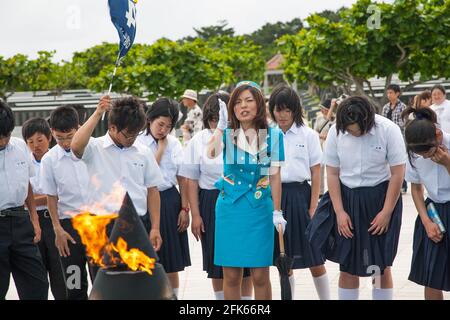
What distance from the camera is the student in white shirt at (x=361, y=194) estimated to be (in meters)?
5.56

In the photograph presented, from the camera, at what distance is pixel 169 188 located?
6.30 meters

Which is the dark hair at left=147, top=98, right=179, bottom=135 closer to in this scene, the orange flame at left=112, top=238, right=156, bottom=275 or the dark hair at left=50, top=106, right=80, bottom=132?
the dark hair at left=50, top=106, right=80, bottom=132

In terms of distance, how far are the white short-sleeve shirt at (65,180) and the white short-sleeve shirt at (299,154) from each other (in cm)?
159

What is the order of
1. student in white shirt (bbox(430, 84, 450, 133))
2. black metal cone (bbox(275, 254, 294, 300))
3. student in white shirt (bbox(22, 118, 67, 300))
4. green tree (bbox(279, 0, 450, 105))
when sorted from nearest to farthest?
1. black metal cone (bbox(275, 254, 294, 300))
2. student in white shirt (bbox(22, 118, 67, 300))
3. student in white shirt (bbox(430, 84, 450, 133))
4. green tree (bbox(279, 0, 450, 105))

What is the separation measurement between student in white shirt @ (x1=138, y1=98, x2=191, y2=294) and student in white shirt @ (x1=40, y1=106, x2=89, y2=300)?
0.81m

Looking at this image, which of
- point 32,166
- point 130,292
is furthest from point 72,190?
point 130,292

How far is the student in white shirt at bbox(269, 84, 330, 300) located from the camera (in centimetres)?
626

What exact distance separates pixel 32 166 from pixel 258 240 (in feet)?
5.53

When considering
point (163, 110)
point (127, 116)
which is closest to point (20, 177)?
point (127, 116)

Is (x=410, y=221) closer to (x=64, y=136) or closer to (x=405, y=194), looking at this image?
(x=405, y=194)

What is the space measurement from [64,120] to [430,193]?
2.53 metres

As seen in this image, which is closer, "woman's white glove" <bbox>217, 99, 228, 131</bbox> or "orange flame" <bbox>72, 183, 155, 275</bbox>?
"orange flame" <bbox>72, 183, 155, 275</bbox>

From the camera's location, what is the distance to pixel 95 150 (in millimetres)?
5152

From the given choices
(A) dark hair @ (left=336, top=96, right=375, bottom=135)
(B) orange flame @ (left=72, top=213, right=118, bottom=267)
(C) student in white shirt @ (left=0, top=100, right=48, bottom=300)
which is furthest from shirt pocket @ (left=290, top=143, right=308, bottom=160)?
(C) student in white shirt @ (left=0, top=100, right=48, bottom=300)
